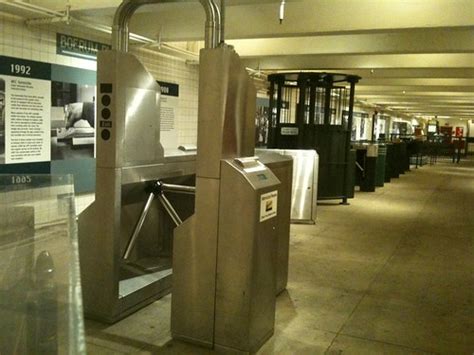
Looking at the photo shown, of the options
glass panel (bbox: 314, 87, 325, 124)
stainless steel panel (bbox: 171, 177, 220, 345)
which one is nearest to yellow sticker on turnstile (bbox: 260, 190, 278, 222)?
stainless steel panel (bbox: 171, 177, 220, 345)

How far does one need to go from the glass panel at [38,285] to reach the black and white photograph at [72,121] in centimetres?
301

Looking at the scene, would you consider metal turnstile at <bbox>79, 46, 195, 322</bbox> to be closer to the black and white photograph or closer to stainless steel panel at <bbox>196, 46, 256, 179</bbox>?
stainless steel panel at <bbox>196, 46, 256, 179</bbox>

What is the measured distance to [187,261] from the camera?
2.97 m

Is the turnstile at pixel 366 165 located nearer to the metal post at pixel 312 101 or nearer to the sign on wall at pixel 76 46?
the metal post at pixel 312 101

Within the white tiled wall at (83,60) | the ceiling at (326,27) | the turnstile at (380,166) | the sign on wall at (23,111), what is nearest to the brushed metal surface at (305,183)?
the ceiling at (326,27)

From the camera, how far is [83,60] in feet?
18.7

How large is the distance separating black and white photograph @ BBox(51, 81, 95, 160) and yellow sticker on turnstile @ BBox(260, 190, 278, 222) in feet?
10.7

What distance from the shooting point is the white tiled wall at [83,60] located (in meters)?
4.80

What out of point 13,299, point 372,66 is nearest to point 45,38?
point 13,299

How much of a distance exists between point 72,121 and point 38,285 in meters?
3.82

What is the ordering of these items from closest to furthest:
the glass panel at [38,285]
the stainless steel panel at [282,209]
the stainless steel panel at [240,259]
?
the glass panel at [38,285], the stainless steel panel at [240,259], the stainless steel panel at [282,209]

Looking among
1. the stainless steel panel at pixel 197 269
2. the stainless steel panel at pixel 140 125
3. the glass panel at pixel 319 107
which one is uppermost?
the glass panel at pixel 319 107

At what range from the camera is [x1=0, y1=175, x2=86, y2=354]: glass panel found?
181 cm

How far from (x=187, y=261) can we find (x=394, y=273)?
8.56ft
